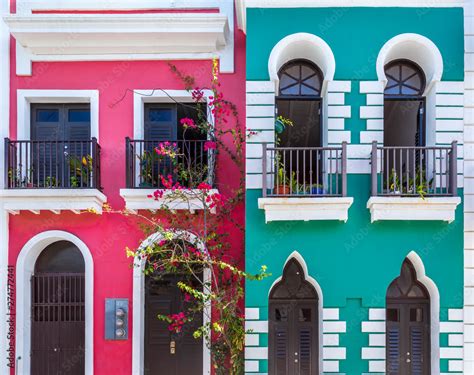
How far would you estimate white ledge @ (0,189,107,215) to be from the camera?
7219mm

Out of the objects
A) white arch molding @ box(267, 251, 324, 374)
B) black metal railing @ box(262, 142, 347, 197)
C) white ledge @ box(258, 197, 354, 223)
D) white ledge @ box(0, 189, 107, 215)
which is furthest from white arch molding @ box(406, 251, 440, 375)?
white ledge @ box(0, 189, 107, 215)

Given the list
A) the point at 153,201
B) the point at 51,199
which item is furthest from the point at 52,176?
the point at 153,201

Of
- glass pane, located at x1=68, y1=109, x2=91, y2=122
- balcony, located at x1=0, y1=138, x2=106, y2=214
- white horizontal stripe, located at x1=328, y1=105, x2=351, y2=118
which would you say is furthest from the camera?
glass pane, located at x1=68, y1=109, x2=91, y2=122

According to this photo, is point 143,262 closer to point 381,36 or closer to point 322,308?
point 322,308

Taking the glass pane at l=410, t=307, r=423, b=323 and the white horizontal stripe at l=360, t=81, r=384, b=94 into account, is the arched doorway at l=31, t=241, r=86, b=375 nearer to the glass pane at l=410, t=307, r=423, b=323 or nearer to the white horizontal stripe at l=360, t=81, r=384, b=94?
the glass pane at l=410, t=307, r=423, b=323

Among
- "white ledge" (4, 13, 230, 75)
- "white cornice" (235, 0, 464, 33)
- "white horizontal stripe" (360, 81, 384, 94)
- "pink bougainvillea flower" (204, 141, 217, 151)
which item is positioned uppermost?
"white cornice" (235, 0, 464, 33)

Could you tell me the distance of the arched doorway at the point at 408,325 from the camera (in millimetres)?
7211

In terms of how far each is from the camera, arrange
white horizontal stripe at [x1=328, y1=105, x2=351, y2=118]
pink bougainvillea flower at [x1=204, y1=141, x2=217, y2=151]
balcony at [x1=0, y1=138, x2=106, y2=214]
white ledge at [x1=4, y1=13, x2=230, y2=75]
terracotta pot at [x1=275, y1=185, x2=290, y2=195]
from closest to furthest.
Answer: terracotta pot at [x1=275, y1=185, x2=290, y2=195] < white horizontal stripe at [x1=328, y1=105, x2=351, y2=118] < pink bougainvillea flower at [x1=204, y1=141, x2=217, y2=151] < balcony at [x1=0, y1=138, x2=106, y2=214] < white ledge at [x1=4, y1=13, x2=230, y2=75]

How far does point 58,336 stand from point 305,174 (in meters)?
5.03

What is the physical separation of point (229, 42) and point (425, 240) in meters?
4.50

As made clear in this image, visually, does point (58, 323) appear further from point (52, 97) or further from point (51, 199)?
point (52, 97)

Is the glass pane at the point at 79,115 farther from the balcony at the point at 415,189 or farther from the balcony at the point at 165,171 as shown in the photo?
the balcony at the point at 415,189

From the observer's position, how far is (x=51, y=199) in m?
7.28

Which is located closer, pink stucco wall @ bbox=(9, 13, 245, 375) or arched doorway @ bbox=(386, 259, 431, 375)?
arched doorway @ bbox=(386, 259, 431, 375)
